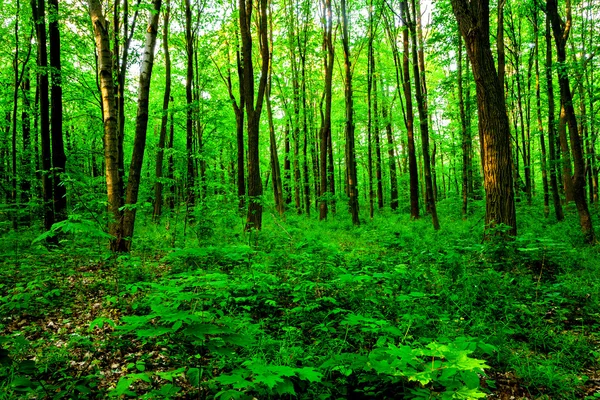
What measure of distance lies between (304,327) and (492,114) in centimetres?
578

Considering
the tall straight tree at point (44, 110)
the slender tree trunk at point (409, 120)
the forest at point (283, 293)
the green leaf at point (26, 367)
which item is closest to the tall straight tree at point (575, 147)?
the forest at point (283, 293)

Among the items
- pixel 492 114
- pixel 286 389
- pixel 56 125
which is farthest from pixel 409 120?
pixel 286 389

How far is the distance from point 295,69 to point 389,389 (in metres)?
19.4

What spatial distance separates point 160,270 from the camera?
20.5 ft

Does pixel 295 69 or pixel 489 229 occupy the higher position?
pixel 295 69

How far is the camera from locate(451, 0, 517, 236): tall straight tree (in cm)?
627

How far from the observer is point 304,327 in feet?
12.5

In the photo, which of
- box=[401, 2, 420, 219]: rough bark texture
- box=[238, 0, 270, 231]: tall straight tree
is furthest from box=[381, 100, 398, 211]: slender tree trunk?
box=[238, 0, 270, 231]: tall straight tree

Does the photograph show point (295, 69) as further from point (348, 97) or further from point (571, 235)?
point (571, 235)

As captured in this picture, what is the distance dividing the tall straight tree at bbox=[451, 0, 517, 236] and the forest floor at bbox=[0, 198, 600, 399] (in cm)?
89

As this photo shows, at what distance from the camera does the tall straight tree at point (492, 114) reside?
6.27 metres

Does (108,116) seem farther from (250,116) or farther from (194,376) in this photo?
(194,376)

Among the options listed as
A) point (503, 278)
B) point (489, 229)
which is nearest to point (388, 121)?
point (489, 229)

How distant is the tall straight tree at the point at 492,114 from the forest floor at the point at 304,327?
891 millimetres
